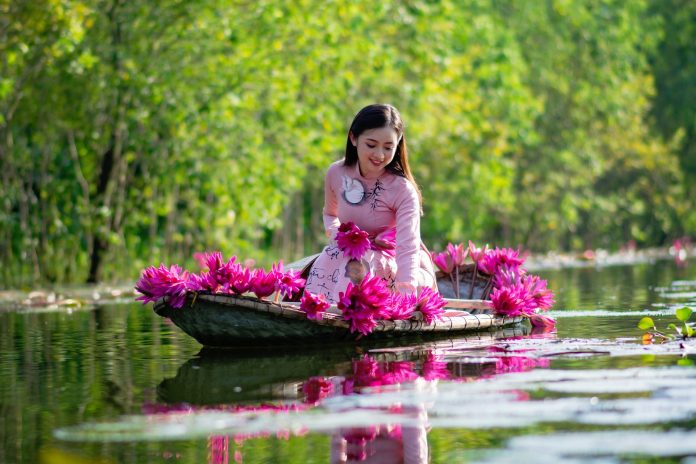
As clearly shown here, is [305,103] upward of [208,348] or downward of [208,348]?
upward

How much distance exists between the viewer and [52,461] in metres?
4.91

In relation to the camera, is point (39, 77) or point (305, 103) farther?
point (305, 103)

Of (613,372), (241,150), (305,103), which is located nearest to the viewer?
(613,372)

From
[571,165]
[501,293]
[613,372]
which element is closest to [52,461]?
[613,372]

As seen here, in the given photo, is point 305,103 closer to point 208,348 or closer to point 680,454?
point 208,348

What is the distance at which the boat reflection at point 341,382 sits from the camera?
511 cm

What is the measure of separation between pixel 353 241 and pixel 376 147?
0.64m

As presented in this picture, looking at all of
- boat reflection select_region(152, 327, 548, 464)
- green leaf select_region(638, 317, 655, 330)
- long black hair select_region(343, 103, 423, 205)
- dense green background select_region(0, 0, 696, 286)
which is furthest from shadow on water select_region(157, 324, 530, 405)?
dense green background select_region(0, 0, 696, 286)

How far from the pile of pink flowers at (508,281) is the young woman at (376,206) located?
2.74 feet

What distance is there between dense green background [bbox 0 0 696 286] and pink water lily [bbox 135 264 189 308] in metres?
6.35

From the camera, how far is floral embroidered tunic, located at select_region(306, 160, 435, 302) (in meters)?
9.52

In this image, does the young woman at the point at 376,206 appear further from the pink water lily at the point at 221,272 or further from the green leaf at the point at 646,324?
the green leaf at the point at 646,324

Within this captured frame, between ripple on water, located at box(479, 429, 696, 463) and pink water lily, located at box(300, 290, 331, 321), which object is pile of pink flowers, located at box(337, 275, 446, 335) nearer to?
pink water lily, located at box(300, 290, 331, 321)

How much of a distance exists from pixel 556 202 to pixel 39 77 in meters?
19.5
